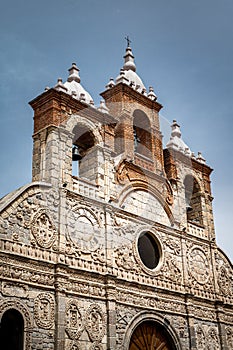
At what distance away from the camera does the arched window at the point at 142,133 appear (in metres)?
20.6

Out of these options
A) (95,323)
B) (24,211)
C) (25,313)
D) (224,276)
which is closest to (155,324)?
(95,323)

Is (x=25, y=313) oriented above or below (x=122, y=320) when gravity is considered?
below

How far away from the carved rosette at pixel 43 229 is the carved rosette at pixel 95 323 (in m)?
2.25

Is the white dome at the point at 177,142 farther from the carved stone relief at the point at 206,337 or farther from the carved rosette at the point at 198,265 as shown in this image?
the carved stone relief at the point at 206,337

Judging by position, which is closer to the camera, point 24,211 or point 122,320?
point 24,211

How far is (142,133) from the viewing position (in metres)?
20.9

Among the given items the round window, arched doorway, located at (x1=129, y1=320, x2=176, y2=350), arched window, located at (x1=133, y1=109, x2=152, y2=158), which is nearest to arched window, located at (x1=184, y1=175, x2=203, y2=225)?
arched window, located at (x1=133, y1=109, x2=152, y2=158)

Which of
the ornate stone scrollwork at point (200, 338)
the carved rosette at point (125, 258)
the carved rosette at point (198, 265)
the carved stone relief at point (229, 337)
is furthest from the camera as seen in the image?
the carved stone relief at point (229, 337)

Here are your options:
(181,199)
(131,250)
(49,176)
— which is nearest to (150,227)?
(131,250)

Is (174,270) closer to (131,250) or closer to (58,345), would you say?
(131,250)

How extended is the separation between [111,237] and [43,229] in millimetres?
2636

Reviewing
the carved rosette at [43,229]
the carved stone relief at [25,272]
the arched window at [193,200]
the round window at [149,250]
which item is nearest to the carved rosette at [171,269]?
the round window at [149,250]

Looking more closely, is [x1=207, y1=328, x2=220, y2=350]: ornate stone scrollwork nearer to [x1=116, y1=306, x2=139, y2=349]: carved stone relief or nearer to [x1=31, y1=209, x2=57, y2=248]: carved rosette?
[x1=116, y1=306, x2=139, y2=349]: carved stone relief

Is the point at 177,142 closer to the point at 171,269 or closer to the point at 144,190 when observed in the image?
the point at 144,190
